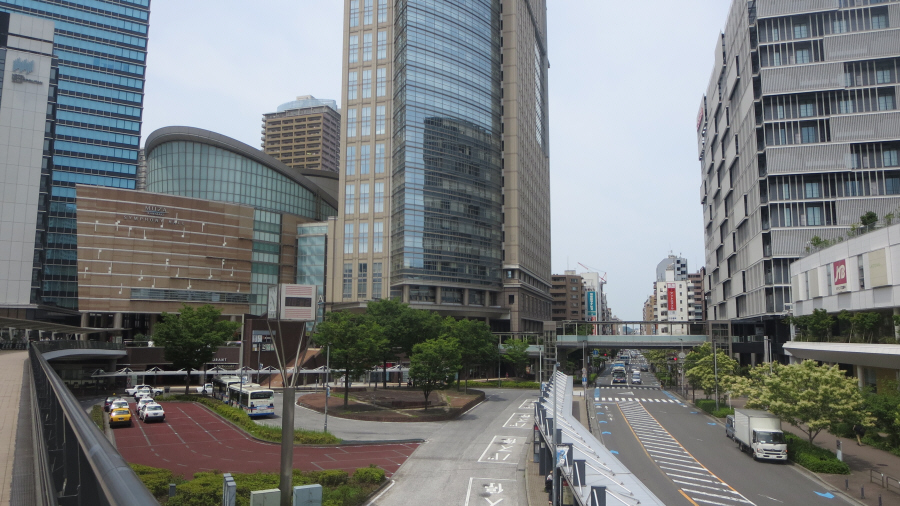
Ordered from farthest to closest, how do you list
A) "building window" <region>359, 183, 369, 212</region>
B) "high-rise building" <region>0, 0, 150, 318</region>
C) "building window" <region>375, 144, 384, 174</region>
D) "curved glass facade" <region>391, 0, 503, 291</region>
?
1. "building window" <region>359, 183, 369, 212</region>
2. "building window" <region>375, 144, 384, 174</region>
3. "high-rise building" <region>0, 0, 150, 318</region>
4. "curved glass facade" <region>391, 0, 503, 291</region>

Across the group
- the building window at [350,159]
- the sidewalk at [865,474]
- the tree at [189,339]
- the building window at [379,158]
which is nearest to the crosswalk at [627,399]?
the sidewalk at [865,474]

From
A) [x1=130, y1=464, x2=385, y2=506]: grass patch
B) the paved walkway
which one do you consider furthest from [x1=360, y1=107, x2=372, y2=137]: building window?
the paved walkway

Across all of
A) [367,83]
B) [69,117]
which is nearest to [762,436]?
[367,83]

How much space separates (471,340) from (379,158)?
51479 mm

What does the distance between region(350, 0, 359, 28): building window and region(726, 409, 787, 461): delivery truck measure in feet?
377

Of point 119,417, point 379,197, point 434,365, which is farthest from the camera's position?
point 379,197

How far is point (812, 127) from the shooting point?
8062 centimetres

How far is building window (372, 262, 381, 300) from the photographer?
406 feet

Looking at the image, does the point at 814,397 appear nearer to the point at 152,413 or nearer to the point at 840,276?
the point at 840,276

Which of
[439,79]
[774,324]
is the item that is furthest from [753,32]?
[439,79]

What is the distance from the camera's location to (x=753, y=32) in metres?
86.3

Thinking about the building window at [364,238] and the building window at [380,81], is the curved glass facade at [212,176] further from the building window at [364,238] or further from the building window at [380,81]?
the building window at [380,81]

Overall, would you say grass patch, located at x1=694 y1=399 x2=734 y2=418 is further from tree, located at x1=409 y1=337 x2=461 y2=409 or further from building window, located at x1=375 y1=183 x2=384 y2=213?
building window, located at x1=375 y1=183 x2=384 y2=213

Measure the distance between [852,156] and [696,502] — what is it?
65095 mm
